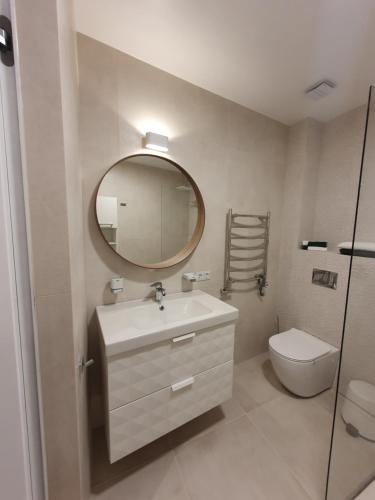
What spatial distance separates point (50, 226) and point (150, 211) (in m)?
0.90

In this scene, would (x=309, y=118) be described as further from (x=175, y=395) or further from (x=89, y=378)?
(x=89, y=378)

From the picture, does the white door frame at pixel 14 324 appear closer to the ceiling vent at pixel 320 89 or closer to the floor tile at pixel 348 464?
the floor tile at pixel 348 464

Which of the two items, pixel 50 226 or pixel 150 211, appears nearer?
pixel 50 226

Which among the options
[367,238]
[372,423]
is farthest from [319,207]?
[372,423]

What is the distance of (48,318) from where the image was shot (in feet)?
1.98

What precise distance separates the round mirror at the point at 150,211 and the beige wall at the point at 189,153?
0.06m

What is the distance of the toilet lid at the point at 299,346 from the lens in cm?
155

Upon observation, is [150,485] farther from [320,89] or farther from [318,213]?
[320,89]

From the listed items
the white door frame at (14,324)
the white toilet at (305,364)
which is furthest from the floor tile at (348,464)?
the white door frame at (14,324)

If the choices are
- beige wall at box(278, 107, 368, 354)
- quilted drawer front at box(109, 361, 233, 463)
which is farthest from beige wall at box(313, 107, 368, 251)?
quilted drawer front at box(109, 361, 233, 463)

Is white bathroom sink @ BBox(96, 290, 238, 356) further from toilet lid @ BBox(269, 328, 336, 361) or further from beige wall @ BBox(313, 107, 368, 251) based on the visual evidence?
beige wall @ BBox(313, 107, 368, 251)

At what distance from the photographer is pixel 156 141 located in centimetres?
131

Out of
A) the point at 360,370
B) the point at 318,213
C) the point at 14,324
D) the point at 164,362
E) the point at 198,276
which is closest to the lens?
the point at 14,324

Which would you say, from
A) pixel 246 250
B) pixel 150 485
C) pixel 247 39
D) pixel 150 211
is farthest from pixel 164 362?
pixel 247 39
